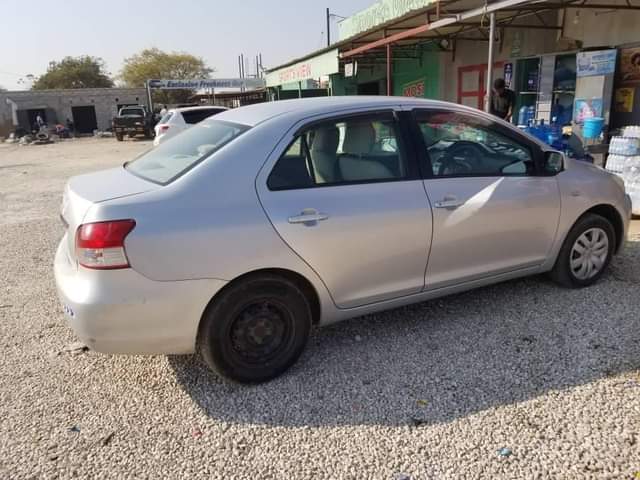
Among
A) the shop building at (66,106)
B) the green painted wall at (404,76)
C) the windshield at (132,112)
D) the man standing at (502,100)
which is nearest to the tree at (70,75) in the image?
the shop building at (66,106)

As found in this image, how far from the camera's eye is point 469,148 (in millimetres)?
3799

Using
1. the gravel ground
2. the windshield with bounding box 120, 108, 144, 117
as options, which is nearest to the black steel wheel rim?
the gravel ground

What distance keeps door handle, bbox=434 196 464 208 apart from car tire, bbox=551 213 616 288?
4.02ft

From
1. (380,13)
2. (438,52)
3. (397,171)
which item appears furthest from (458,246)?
(438,52)

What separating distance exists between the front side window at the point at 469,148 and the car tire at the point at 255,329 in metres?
1.34

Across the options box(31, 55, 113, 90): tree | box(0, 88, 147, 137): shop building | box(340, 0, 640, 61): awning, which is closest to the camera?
box(340, 0, 640, 61): awning

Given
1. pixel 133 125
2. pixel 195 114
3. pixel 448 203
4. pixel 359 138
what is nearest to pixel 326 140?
Result: pixel 359 138

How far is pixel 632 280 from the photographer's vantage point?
4445mm

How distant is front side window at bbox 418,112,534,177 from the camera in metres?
3.57

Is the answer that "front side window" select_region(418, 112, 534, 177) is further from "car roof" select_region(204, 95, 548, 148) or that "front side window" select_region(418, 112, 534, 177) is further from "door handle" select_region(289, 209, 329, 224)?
"door handle" select_region(289, 209, 329, 224)

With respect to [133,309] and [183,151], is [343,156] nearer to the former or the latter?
[183,151]

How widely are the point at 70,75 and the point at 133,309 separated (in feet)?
220

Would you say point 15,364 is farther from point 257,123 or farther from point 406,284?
point 406,284

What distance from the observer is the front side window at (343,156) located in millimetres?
3076
